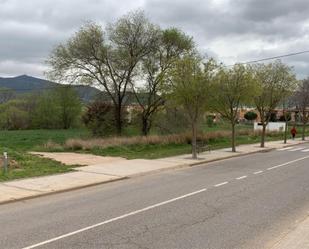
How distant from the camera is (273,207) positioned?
10.8 meters

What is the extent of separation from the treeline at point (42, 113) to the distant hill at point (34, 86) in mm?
2523

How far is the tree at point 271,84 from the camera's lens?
3494 cm

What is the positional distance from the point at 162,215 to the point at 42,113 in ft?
249

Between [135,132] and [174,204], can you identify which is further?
[135,132]

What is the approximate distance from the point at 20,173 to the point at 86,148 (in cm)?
1231

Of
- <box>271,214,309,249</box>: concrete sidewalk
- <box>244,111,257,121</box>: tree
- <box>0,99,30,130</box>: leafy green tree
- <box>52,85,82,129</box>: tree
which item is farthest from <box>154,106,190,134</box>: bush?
<box>244,111,257,121</box>: tree

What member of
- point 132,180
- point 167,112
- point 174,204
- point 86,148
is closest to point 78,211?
point 174,204

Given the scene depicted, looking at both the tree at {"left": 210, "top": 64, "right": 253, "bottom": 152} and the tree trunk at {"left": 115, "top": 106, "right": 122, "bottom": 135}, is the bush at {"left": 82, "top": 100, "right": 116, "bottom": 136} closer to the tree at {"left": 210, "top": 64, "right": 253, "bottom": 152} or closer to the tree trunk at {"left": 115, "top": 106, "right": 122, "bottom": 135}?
the tree trunk at {"left": 115, "top": 106, "right": 122, "bottom": 135}

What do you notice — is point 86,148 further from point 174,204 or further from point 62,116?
point 62,116

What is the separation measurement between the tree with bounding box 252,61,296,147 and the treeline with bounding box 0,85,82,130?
46865 millimetres

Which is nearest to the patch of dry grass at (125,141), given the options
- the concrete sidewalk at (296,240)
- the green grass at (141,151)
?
the green grass at (141,151)

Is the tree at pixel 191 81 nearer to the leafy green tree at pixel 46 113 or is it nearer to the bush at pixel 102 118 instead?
the bush at pixel 102 118

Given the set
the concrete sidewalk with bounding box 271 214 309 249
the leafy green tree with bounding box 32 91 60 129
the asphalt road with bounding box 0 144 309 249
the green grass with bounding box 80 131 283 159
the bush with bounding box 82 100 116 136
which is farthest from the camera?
the leafy green tree with bounding box 32 91 60 129

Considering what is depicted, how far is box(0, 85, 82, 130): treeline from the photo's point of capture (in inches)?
3152
